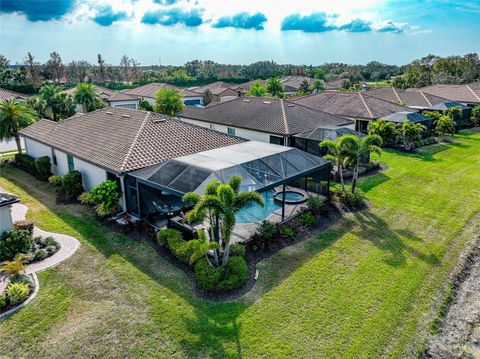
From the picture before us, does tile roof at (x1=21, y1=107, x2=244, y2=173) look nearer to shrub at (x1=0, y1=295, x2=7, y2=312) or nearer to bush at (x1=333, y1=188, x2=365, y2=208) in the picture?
shrub at (x1=0, y1=295, x2=7, y2=312)

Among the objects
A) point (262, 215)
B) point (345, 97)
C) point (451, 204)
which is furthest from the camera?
point (345, 97)

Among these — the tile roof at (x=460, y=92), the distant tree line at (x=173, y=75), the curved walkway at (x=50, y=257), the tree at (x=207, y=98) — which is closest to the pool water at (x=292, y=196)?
the curved walkway at (x=50, y=257)

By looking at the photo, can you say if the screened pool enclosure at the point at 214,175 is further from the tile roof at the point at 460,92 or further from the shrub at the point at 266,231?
the tile roof at the point at 460,92

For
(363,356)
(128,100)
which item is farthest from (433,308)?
(128,100)

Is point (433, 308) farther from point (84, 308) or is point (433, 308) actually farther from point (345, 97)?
point (345, 97)

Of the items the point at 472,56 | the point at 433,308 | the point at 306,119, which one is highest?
the point at 472,56

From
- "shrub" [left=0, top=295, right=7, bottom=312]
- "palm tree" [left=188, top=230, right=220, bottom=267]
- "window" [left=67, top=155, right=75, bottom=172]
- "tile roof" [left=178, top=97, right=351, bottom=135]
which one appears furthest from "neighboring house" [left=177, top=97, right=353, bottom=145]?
"shrub" [left=0, top=295, right=7, bottom=312]
